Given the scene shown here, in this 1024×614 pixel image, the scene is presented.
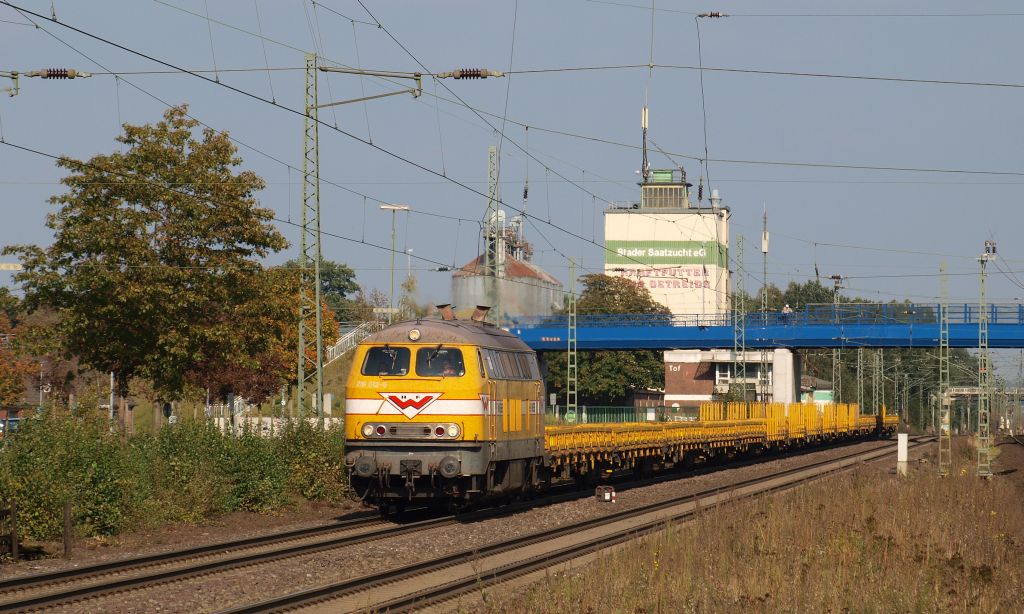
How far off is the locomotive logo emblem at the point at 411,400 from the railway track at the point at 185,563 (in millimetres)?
2045

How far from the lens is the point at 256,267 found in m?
41.0

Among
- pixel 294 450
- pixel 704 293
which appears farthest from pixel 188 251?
pixel 704 293

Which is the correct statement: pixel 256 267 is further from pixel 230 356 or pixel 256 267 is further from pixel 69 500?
pixel 69 500

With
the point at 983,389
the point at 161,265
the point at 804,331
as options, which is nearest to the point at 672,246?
the point at 804,331

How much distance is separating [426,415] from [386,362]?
1343mm

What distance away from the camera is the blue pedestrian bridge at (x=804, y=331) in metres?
70.1

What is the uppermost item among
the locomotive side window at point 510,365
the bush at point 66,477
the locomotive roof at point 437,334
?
the locomotive roof at point 437,334

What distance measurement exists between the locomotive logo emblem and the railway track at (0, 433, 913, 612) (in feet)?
6.71

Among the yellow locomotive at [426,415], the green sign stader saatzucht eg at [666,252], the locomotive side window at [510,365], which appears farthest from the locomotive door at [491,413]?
the green sign stader saatzucht eg at [666,252]

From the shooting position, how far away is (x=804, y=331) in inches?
3044

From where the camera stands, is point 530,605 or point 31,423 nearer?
point 530,605

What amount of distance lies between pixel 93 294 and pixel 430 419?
64.4ft

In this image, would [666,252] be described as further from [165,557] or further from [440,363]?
[165,557]

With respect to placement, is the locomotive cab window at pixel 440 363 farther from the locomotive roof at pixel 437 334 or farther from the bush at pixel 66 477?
the bush at pixel 66 477
